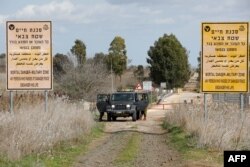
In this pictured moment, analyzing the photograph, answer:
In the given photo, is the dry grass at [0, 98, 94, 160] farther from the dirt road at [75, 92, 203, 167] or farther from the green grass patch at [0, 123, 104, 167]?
the dirt road at [75, 92, 203, 167]

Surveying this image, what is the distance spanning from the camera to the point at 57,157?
52.9 feet

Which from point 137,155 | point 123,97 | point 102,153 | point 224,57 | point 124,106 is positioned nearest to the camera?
point 137,155

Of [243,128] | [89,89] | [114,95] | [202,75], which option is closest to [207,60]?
[202,75]

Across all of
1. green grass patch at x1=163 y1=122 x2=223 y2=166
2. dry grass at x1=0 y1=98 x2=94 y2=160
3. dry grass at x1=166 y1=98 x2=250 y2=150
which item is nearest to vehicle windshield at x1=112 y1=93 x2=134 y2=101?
dry grass at x1=166 y1=98 x2=250 y2=150

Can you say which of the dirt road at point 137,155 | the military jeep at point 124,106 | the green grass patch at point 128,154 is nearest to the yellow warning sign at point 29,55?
the dirt road at point 137,155

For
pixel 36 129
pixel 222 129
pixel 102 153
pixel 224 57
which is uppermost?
pixel 224 57

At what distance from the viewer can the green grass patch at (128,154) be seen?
1543cm

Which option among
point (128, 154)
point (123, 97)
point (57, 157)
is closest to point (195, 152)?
point (128, 154)

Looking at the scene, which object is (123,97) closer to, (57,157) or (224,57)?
(224,57)

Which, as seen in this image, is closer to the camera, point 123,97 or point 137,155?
point 137,155

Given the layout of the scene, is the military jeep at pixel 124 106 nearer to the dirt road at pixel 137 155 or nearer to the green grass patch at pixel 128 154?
the dirt road at pixel 137 155

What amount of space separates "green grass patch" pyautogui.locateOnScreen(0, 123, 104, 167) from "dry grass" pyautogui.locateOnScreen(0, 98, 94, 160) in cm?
17

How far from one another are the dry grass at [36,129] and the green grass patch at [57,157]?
174mm

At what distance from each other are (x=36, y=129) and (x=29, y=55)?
684 cm
